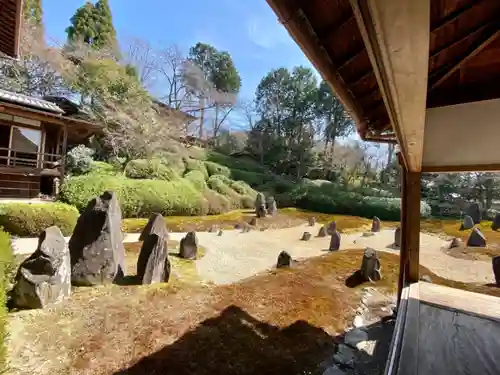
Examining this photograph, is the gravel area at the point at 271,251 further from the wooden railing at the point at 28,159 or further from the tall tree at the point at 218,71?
the tall tree at the point at 218,71

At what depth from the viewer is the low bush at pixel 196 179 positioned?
15236 millimetres

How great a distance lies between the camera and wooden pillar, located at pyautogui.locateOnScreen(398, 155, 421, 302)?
3.27m

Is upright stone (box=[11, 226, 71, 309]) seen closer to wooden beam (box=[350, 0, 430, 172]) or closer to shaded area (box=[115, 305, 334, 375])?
shaded area (box=[115, 305, 334, 375])

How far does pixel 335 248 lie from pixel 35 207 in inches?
327

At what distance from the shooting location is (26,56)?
11602mm

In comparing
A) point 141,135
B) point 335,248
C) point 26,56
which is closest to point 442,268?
point 335,248

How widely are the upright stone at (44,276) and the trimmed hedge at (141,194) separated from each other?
273 inches

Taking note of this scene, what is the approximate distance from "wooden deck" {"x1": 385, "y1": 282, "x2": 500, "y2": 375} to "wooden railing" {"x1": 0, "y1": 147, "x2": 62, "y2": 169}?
11494 millimetres

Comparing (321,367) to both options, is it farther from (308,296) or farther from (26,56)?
(26,56)

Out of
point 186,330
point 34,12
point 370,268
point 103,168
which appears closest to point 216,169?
point 103,168

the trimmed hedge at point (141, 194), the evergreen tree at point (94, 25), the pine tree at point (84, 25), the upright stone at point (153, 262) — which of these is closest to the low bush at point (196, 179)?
the trimmed hedge at point (141, 194)

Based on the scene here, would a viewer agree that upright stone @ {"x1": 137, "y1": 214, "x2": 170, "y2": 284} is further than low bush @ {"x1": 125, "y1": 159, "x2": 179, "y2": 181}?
No

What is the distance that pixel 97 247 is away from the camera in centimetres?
438

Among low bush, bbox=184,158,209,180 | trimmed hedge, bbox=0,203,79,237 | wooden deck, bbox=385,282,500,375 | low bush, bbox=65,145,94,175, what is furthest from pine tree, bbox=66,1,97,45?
wooden deck, bbox=385,282,500,375
